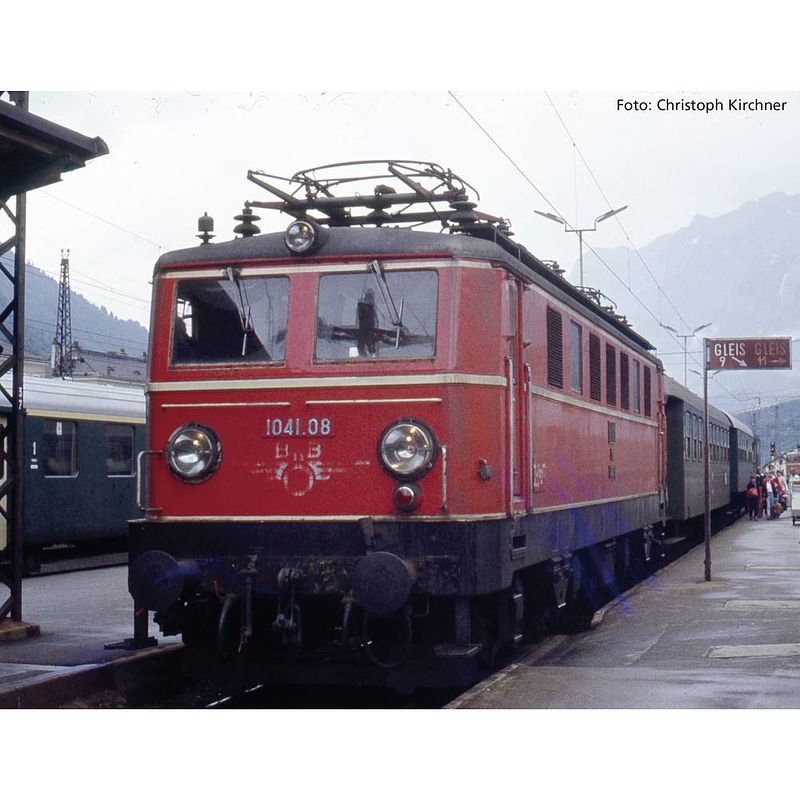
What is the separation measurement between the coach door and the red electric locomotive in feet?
0.07

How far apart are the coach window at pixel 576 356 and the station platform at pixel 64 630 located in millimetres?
4189

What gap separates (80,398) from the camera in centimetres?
2030

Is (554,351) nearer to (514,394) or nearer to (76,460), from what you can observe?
(514,394)

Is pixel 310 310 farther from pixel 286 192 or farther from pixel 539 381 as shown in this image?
pixel 539 381

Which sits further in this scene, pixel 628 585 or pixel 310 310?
pixel 628 585

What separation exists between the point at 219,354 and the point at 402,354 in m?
1.36

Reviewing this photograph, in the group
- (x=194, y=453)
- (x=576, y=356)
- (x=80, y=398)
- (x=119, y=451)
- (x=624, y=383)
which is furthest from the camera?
(x=119, y=451)

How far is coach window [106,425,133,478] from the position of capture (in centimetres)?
2094

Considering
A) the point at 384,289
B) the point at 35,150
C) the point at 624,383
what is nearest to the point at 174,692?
the point at 384,289

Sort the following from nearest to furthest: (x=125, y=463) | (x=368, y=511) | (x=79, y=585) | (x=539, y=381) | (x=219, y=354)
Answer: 1. (x=368, y=511)
2. (x=219, y=354)
3. (x=539, y=381)
4. (x=79, y=585)
5. (x=125, y=463)

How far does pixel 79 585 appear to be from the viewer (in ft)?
55.5

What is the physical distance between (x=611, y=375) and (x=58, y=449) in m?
9.99

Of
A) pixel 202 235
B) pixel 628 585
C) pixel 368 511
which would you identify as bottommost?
pixel 628 585

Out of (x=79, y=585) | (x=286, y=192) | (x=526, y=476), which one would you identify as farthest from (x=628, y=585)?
(x=286, y=192)
